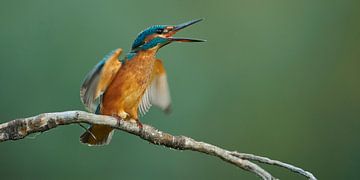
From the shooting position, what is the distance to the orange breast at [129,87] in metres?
2.92

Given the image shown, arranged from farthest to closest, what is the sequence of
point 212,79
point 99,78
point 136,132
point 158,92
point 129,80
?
1. point 212,79
2. point 158,92
3. point 129,80
4. point 99,78
5. point 136,132

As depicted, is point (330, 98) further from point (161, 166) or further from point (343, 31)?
point (161, 166)

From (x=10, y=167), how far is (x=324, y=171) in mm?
2224

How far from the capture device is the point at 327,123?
5258 millimetres

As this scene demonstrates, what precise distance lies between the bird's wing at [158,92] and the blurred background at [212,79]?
109 cm

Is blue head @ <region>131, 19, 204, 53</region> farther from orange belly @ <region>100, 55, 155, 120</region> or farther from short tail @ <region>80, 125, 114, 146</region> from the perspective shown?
short tail @ <region>80, 125, 114, 146</region>

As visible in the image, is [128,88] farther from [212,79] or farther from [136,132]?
[212,79]

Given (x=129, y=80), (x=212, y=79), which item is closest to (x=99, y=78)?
(x=129, y=80)

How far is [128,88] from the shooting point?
294cm

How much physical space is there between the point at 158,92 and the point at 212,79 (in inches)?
66.0

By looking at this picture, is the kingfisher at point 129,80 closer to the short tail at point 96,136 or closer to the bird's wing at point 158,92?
the short tail at point 96,136

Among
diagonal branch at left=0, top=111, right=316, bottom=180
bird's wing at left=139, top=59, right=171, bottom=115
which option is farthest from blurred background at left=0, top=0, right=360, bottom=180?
diagonal branch at left=0, top=111, right=316, bottom=180

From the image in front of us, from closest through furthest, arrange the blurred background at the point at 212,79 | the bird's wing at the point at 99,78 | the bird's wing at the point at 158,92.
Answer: the bird's wing at the point at 99,78 → the bird's wing at the point at 158,92 → the blurred background at the point at 212,79

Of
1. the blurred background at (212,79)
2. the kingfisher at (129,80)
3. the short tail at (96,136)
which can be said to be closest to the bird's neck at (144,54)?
the kingfisher at (129,80)
